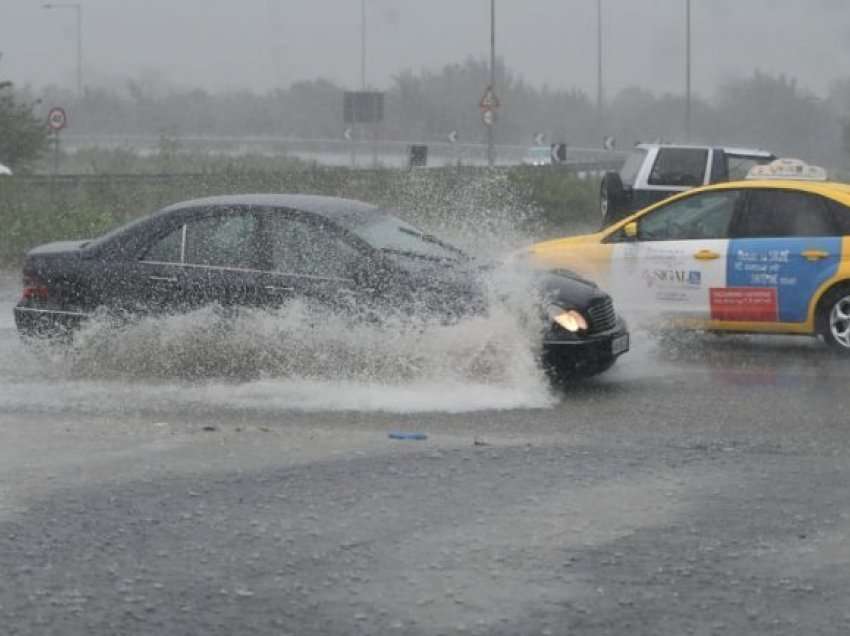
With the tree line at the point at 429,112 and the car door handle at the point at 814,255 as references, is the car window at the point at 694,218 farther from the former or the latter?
the tree line at the point at 429,112

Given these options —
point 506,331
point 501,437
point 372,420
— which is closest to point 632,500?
point 501,437

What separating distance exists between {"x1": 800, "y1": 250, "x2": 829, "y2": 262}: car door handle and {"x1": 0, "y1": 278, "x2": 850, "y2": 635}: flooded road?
44.3 inches

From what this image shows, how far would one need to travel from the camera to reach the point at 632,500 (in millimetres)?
7008

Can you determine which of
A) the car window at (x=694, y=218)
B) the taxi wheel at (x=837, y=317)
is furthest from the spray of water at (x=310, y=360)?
the taxi wheel at (x=837, y=317)

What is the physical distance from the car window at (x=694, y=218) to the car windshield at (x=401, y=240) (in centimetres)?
225

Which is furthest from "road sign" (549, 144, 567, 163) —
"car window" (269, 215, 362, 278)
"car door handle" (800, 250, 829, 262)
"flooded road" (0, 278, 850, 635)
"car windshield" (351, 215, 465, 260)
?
"car window" (269, 215, 362, 278)

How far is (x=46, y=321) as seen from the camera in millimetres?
11156

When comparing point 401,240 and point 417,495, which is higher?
point 401,240

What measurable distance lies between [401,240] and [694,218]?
299cm

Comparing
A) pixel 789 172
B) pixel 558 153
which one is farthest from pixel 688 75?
pixel 789 172

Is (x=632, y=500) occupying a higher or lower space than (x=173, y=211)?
lower

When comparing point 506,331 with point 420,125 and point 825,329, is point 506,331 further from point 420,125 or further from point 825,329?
point 420,125

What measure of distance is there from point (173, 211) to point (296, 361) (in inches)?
64.5

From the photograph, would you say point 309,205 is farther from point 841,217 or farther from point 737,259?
point 841,217
